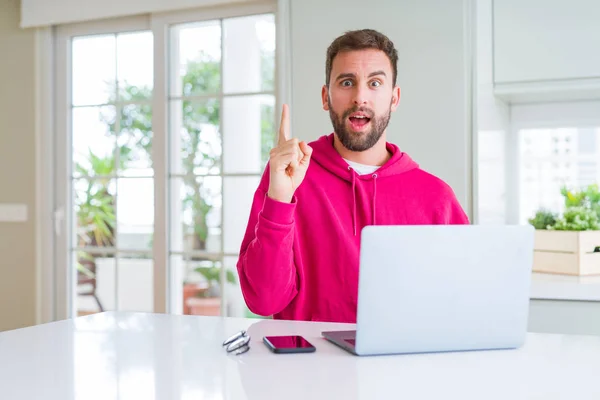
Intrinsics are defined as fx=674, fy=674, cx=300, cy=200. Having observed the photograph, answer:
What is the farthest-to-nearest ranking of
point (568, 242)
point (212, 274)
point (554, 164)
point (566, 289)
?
point (212, 274) < point (554, 164) < point (568, 242) < point (566, 289)

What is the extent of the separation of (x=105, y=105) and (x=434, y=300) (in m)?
3.06

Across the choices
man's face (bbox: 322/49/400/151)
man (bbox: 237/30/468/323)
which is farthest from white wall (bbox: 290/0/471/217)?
man's face (bbox: 322/49/400/151)

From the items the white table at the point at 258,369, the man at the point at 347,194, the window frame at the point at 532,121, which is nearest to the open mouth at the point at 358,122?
the man at the point at 347,194

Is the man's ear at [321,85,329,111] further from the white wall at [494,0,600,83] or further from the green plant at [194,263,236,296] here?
the green plant at [194,263,236,296]

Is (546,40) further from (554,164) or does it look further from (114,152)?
(114,152)

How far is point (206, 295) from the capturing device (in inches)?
165

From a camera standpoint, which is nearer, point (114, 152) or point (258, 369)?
point (258, 369)

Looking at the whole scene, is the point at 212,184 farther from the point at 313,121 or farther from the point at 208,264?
the point at 313,121

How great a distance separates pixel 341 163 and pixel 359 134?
0.35ft

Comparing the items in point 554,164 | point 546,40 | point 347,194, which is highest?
point 546,40

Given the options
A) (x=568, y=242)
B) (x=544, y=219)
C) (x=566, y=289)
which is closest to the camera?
Result: (x=566, y=289)

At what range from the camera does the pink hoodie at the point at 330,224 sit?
1633mm

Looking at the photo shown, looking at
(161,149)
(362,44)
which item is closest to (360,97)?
(362,44)

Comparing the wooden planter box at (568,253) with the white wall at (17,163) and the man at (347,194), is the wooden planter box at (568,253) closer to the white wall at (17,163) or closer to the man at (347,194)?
the man at (347,194)
